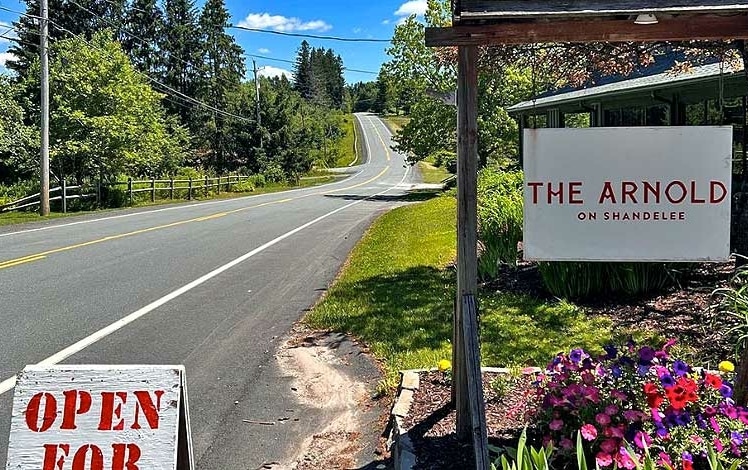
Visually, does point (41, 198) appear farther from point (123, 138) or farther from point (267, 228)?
point (267, 228)

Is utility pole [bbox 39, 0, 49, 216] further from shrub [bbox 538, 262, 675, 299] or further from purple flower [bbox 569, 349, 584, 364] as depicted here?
purple flower [bbox 569, 349, 584, 364]

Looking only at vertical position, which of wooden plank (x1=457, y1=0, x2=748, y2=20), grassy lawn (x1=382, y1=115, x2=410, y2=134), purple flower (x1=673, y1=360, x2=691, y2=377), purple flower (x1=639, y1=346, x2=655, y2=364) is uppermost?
grassy lawn (x1=382, y1=115, x2=410, y2=134)

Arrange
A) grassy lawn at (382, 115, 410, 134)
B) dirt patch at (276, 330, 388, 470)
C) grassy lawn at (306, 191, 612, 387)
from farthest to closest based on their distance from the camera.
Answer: grassy lawn at (382, 115, 410, 134)
grassy lawn at (306, 191, 612, 387)
dirt patch at (276, 330, 388, 470)

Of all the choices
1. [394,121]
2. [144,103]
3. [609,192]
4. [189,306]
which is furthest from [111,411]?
[394,121]

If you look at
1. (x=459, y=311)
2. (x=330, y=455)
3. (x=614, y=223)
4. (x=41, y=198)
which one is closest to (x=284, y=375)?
(x=330, y=455)

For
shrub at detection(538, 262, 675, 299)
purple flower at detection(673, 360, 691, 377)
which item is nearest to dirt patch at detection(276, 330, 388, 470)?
purple flower at detection(673, 360, 691, 377)

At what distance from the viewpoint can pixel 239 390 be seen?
5.17 m

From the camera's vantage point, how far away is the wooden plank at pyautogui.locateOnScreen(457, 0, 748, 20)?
2.95 meters

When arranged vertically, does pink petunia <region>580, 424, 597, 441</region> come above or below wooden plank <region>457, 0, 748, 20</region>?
below

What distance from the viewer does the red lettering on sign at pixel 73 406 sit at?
283 cm

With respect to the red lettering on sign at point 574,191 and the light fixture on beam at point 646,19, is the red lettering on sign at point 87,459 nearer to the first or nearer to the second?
the red lettering on sign at point 574,191

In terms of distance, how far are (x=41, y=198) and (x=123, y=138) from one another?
6709 millimetres

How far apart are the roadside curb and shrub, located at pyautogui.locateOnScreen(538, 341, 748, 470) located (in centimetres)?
71

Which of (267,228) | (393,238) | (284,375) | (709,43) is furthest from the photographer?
(267,228)
